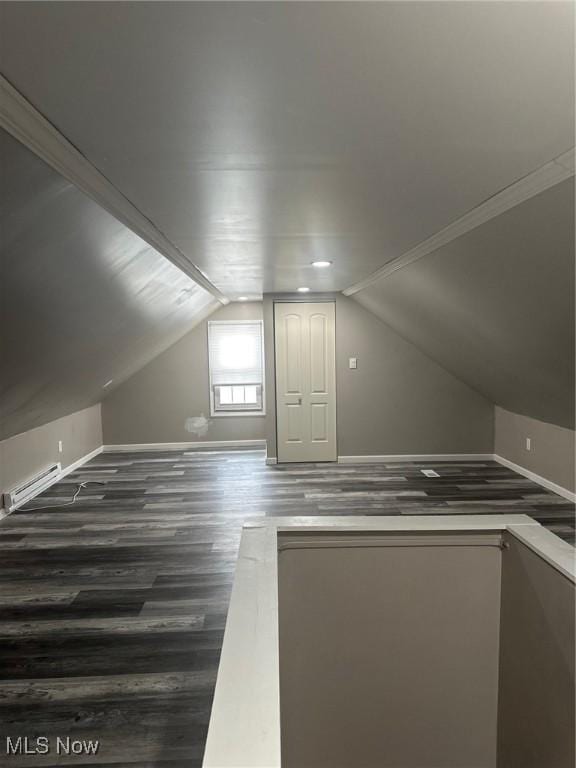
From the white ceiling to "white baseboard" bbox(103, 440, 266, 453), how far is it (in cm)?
574

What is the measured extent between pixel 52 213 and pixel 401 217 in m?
1.54

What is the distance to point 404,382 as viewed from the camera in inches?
267

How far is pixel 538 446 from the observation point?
5652 mm

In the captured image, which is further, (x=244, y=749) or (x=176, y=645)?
(x=176, y=645)

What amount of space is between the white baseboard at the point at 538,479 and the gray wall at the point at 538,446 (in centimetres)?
4

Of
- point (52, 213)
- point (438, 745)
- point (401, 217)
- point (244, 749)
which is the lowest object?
point (438, 745)

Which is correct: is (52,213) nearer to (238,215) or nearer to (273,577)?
(238,215)

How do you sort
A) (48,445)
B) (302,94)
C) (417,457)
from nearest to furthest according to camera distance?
(302,94) < (48,445) < (417,457)

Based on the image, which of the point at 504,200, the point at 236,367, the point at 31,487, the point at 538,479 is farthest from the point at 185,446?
the point at 504,200

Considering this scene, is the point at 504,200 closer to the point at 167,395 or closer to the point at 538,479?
the point at 538,479

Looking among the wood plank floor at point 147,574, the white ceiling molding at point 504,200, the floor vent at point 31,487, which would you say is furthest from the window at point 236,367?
the white ceiling molding at point 504,200

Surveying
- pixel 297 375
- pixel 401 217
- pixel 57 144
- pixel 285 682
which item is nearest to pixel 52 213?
pixel 57 144

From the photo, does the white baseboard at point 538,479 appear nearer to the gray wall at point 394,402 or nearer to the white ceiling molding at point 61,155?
the gray wall at point 394,402

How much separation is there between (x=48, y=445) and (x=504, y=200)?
5336 millimetres
